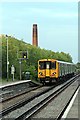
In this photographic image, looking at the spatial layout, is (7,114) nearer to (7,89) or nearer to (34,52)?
(7,89)

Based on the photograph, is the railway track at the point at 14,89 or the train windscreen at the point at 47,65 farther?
the train windscreen at the point at 47,65

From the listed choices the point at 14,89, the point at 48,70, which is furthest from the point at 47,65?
the point at 14,89

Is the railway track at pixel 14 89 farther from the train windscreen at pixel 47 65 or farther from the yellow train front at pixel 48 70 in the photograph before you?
the train windscreen at pixel 47 65

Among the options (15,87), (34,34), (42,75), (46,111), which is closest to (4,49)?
(42,75)

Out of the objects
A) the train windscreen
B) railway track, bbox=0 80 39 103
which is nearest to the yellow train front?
the train windscreen

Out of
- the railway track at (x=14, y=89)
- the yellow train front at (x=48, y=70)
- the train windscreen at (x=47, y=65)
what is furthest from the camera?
the train windscreen at (x=47, y=65)

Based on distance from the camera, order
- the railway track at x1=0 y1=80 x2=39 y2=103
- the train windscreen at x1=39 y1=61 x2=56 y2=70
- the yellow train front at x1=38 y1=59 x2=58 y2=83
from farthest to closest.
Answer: the train windscreen at x1=39 y1=61 x2=56 y2=70, the yellow train front at x1=38 y1=59 x2=58 y2=83, the railway track at x1=0 y1=80 x2=39 y2=103

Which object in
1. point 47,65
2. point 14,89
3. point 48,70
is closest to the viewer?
point 14,89

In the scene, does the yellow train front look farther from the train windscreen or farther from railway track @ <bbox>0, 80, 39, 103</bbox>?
railway track @ <bbox>0, 80, 39, 103</bbox>

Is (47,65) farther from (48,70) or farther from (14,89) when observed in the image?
(14,89)

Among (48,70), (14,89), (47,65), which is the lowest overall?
(14,89)

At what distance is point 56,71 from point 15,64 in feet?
49.9

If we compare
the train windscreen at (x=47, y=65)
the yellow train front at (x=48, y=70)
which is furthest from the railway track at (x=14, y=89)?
the train windscreen at (x=47, y=65)

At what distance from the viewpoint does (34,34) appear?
96.2 m
